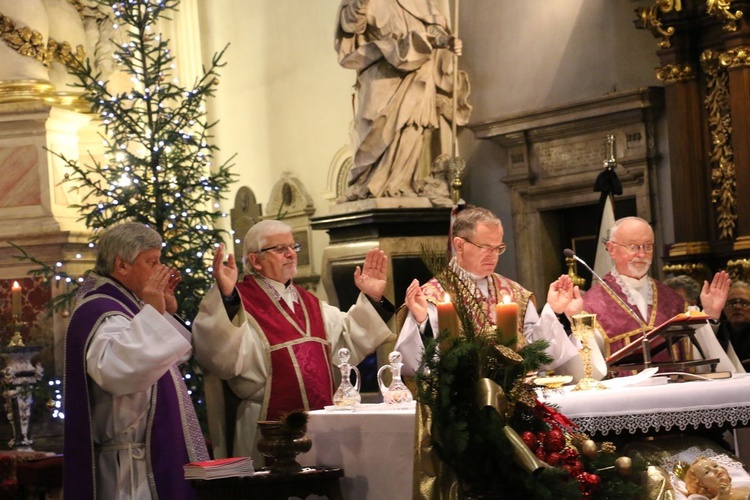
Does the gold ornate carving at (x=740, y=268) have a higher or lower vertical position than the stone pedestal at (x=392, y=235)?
lower

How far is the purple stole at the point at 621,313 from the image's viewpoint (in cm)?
702

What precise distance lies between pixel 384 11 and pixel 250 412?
16.0 ft

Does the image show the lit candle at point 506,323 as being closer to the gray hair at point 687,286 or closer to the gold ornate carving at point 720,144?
the gray hair at point 687,286

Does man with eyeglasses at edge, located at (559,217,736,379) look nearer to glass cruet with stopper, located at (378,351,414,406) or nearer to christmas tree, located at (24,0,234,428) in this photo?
glass cruet with stopper, located at (378,351,414,406)

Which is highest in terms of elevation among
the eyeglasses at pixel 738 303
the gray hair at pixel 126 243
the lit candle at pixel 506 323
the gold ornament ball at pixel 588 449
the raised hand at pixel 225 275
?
the gray hair at pixel 126 243

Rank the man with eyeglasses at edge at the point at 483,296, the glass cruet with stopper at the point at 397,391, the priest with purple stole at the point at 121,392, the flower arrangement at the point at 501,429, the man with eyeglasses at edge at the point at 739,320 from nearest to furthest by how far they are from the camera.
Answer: the flower arrangement at the point at 501,429, the priest with purple stole at the point at 121,392, the glass cruet with stopper at the point at 397,391, the man with eyeglasses at edge at the point at 483,296, the man with eyeglasses at edge at the point at 739,320

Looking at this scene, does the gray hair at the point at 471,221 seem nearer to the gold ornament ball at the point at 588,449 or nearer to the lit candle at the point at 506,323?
the lit candle at the point at 506,323

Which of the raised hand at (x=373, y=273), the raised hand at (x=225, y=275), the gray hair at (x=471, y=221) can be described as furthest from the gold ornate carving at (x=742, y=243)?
the raised hand at (x=225, y=275)

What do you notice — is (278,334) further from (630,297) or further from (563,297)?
(630,297)

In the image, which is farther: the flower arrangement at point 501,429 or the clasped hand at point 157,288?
the clasped hand at point 157,288

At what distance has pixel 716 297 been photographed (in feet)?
22.1

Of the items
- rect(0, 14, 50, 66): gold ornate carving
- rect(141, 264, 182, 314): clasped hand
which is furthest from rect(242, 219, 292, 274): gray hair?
rect(0, 14, 50, 66): gold ornate carving

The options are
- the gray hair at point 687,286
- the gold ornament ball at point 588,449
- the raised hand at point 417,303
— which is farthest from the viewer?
the gray hair at point 687,286

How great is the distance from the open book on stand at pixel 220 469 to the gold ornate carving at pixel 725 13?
5140mm
